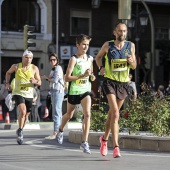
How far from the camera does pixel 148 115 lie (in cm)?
1202

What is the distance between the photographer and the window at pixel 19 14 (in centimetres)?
3425

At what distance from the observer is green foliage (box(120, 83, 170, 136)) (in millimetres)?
11672

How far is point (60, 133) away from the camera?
12.1 meters

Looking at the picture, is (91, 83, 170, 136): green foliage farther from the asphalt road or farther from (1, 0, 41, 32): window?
(1, 0, 41, 32): window

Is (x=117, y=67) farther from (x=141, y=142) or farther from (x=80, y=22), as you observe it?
(x=80, y=22)

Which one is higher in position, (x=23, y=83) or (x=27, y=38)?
(x=27, y=38)

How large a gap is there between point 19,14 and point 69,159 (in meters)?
25.9

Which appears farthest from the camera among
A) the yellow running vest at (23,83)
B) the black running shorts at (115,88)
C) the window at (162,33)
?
the window at (162,33)

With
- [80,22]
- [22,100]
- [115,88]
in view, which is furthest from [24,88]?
[80,22]

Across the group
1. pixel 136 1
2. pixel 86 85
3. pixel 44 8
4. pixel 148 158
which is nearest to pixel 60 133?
pixel 86 85

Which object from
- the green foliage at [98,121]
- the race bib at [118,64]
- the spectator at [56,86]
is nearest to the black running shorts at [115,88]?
the race bib at [118,64]

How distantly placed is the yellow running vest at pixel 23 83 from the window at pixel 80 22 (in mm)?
23927

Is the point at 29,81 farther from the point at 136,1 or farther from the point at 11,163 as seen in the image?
the point at 136,1

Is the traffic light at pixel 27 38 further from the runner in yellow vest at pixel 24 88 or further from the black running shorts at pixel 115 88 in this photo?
the black running shorts at pixel 115 88
